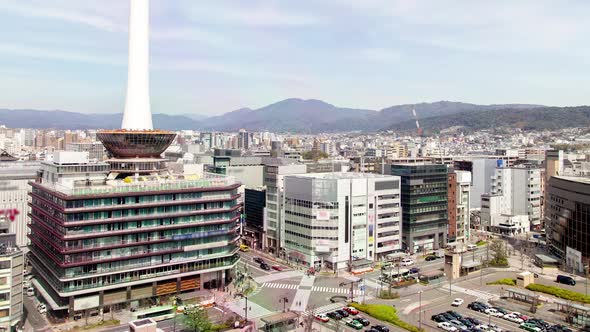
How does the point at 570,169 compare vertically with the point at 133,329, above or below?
above

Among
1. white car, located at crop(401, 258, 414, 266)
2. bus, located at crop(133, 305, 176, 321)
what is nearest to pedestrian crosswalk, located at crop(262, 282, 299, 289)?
bus, located at crop(133, 305, 176, 321)

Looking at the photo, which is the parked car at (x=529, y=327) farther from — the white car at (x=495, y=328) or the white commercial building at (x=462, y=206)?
the white commercial building at (x=462, y=206)

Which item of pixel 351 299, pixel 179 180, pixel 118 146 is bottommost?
pixel 351 299

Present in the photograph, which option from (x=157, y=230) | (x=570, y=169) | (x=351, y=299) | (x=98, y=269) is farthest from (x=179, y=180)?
(x=570, y=169)

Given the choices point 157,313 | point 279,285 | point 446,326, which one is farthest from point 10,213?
point 446,326

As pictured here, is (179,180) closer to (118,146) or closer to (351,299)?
(118,146)

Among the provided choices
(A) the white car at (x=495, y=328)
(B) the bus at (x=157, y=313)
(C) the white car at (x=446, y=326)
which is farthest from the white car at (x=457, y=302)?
(B) the bus at (x=157, y=313)
